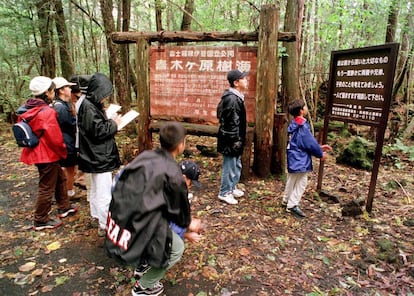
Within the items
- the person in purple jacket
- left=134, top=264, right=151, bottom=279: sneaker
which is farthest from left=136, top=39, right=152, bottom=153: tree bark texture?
left=134, top=264, right=151, bottom=279: sneaker

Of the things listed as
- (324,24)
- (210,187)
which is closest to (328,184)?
(210,187)

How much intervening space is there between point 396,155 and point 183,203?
8.34m

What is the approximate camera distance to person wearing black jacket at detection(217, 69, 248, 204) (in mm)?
4562

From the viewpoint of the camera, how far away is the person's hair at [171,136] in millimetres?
2328

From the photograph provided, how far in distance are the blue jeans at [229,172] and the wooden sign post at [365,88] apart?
6.18 ft

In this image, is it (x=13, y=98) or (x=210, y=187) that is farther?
(x=13, y=98)

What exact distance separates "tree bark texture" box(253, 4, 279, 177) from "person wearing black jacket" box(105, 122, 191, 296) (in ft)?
10.9

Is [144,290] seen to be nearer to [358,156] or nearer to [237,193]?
[237,193]

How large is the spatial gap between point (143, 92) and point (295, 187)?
3.84 meters

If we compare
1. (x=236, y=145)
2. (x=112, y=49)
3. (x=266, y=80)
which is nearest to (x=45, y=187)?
(x=236, y=145)

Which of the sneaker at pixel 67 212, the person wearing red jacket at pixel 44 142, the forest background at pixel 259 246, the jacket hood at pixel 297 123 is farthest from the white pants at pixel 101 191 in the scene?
the jacket hood at pixel 297 123

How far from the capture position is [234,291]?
9.85ft

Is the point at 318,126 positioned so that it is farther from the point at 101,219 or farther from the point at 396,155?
the point at 101,219

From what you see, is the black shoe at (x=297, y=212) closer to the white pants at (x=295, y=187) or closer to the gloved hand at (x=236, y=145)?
the white pants at (x=295, y=187)
